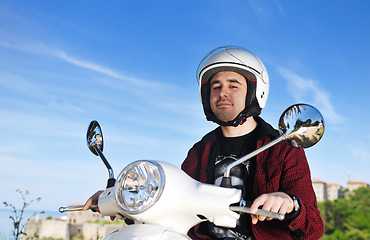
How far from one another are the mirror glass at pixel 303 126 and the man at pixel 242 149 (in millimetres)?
419

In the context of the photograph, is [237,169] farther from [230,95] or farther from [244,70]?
[244,70]

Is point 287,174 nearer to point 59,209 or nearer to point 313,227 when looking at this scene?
point 313,227

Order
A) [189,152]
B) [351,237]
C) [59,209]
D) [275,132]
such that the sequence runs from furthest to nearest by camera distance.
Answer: [351,237] < [189,152] < [275,132] < [59,209]

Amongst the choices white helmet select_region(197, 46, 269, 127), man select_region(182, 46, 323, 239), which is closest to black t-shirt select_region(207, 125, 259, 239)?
man select_region(182, 46, 323, 239)

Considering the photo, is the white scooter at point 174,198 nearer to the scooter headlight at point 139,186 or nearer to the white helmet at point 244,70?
the scooter headlight at point 139,186

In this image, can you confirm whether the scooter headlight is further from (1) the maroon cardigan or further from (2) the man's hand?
(1) the maroon cardigan

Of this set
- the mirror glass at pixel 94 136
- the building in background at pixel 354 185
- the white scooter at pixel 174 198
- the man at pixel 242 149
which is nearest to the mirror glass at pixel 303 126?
the white scooter at pixel 174 198

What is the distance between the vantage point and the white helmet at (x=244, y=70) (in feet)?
7.13

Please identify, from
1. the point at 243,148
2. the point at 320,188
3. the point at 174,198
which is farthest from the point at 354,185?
the point at 174,198

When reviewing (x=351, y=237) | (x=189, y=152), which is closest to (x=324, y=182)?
(x=351, y=237)

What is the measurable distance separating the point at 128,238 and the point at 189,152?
1.32 meters

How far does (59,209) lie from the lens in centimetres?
178

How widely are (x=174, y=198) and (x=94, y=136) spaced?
2.32ft

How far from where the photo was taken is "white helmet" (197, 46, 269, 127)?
85.6 inches
